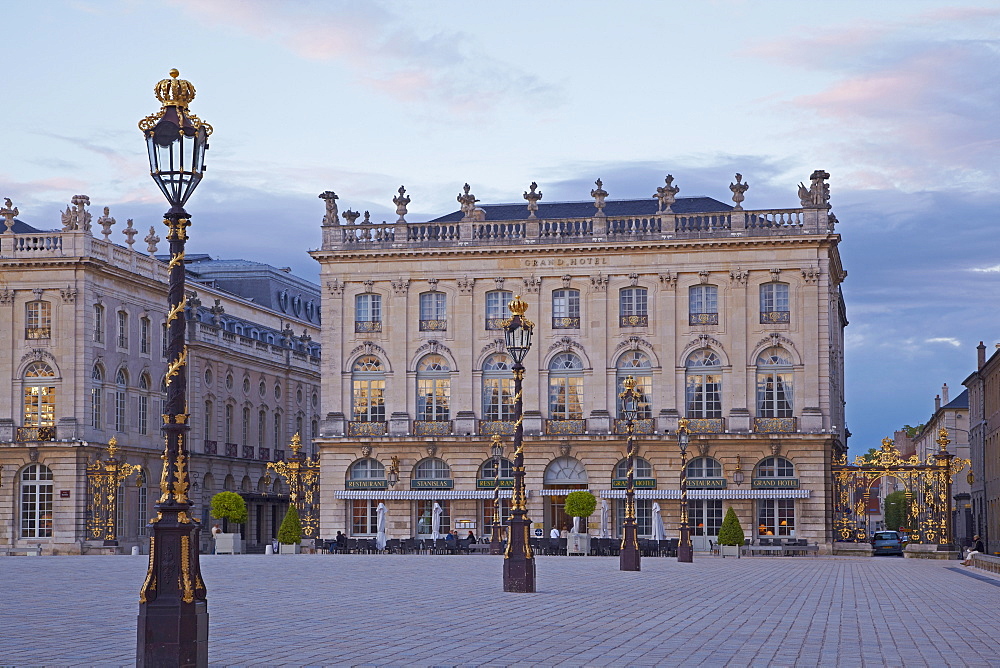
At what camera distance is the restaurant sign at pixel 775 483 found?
68.6 meters

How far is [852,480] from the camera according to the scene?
63281 millimetres

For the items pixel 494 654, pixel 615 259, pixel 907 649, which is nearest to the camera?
pixel 494 654

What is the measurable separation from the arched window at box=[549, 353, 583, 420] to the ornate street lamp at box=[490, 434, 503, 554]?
325 centimetres

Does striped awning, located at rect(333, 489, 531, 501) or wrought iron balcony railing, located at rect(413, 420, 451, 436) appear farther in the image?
wrought iron balcony railing, located at rect(413, 420, 451, 436)

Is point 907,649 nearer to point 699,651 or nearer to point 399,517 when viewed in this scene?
point 699,651

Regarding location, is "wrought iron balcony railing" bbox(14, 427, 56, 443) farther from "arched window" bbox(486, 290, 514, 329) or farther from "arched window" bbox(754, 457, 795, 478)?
"arched window" bbox(754, 457, 795, 478)

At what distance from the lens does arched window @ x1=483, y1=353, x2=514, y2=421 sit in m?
71.6

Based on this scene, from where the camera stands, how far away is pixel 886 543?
68312 millimetres

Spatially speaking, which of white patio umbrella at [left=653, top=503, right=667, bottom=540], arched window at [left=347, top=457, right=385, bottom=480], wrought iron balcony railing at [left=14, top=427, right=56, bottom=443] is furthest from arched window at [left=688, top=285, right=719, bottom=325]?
wrought iron balcony railing at [left=14, top=427, right=56, bottom=443]

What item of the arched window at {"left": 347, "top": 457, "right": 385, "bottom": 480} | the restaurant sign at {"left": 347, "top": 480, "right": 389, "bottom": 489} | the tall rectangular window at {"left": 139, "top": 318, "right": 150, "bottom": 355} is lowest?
the restaurant sign at {"left": 347, "top": 480, "right": 389, "bottom": 489}

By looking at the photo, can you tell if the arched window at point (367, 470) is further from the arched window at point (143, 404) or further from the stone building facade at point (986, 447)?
the stone building facade at point (986, 447)

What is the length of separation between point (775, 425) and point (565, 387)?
9.77 m

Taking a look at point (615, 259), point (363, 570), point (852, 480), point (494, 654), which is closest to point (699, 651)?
point (494, 654)

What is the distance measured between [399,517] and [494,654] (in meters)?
56.4
